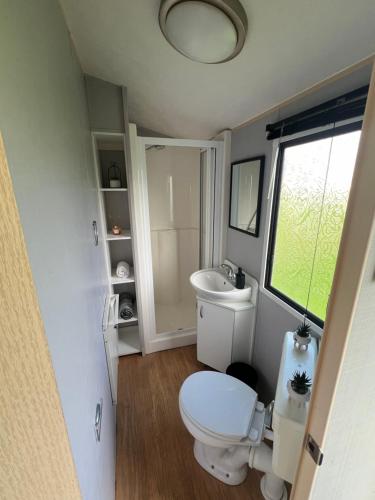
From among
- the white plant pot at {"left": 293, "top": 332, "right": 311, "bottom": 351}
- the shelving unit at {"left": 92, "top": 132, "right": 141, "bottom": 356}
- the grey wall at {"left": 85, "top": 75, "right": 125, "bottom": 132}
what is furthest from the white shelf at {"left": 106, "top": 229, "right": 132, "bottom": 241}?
the white plant pot at {"left": 293, "top": 332, "right": 311, "bottom": 351}

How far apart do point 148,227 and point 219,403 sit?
138 centimetres

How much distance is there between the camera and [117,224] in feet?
7.36

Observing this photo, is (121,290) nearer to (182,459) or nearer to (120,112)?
(182,459)

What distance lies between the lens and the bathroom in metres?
0.42

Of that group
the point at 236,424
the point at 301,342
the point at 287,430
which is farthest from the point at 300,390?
the point at 236,424

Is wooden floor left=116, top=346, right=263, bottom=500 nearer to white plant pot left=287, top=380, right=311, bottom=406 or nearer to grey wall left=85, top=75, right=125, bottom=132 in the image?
white plant pot left=287, top=380, right=311, bottom=406

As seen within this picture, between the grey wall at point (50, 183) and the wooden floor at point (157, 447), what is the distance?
75 cm

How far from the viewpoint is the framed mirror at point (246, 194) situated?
5.28 ft

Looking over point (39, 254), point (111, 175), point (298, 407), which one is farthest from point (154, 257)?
point (39, 254)

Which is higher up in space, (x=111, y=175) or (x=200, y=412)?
(x=111, y=175)

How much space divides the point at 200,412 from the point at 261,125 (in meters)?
1.87

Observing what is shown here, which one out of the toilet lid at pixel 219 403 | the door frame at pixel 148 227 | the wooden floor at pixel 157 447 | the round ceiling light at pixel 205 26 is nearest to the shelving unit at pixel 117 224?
the door frame at pixel 148 227

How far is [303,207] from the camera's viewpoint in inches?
51.9

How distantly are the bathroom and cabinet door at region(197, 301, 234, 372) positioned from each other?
1cm
